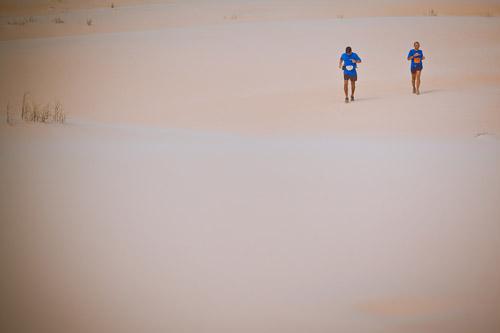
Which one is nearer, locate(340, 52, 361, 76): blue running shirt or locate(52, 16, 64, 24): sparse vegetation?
locate(340, 52, 361, 76): blue running shirt

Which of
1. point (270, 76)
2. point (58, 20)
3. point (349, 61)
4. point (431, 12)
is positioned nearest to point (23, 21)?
point (58, 20)

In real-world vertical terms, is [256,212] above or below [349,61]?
below

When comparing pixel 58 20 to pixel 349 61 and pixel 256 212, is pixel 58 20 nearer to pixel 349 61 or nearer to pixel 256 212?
pixel 349 61

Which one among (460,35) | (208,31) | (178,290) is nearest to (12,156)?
(178,290)

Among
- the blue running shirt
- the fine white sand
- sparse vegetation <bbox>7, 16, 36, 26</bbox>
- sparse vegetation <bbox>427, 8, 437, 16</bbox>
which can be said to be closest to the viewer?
the fine white sand

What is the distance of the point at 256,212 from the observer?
22.5ft

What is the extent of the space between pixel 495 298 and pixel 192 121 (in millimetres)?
9881

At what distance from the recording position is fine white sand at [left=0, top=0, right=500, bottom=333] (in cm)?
482

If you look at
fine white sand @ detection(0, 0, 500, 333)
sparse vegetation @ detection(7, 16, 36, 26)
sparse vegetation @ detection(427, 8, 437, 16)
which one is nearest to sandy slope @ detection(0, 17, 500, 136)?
fine white sand @ detection(0, 0, 500, 333)

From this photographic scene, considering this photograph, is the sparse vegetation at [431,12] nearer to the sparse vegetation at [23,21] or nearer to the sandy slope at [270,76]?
the sandy slope at [270,76]

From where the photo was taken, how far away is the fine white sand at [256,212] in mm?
4824

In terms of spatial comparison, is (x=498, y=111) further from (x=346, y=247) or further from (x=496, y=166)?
(x=346, y=247)

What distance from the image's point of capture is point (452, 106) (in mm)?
14070

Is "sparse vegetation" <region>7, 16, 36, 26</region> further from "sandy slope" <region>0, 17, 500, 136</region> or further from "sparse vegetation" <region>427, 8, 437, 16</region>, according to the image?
"sparse vegetation" <region>427, 8, 437, 16</region>
